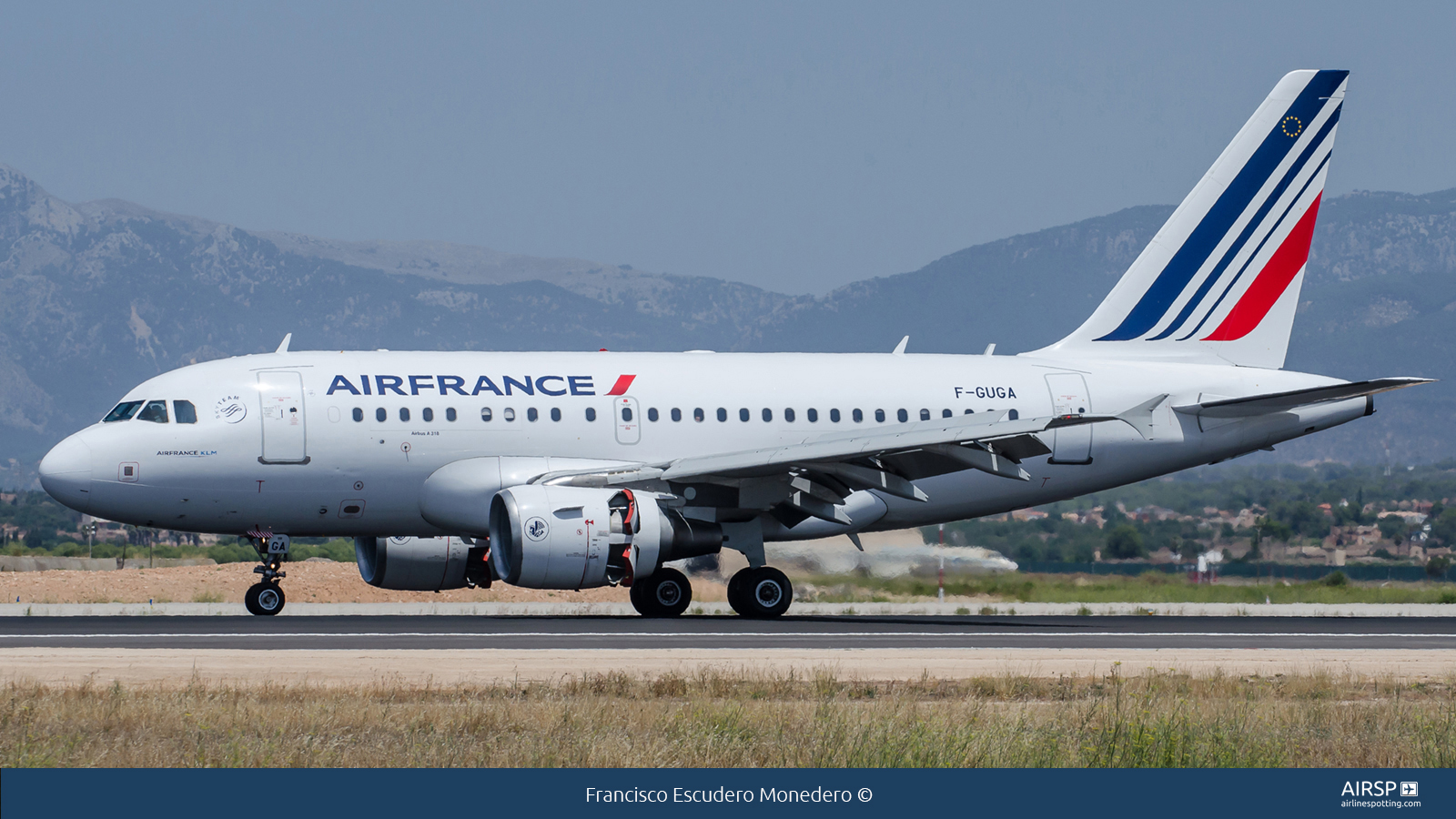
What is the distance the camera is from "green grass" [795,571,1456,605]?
124ft

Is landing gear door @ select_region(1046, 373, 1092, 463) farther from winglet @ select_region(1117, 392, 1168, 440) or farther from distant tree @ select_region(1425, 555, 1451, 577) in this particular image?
distant tree @ select_region(1425, 555, 1451, 577)

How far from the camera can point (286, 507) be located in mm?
29500

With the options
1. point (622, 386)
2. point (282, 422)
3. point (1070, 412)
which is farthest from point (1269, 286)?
point (282, 422)

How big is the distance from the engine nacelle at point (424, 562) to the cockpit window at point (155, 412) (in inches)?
180

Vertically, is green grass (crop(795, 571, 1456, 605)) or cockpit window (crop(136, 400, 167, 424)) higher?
cockpit window (crop(136, 400, 167, 424))

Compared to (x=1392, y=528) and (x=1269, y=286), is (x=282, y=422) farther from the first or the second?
(x=1392, y=528)

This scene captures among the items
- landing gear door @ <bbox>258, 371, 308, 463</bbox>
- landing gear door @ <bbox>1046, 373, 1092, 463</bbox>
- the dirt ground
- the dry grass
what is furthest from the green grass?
the dry grass

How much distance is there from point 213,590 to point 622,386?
17.1 m

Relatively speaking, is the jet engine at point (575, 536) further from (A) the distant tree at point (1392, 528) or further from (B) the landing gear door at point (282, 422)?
(A) the distant tree at point (1392, 528)

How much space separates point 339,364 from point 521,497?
492 cm

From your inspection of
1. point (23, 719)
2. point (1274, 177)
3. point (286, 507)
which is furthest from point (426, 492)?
point (1274, 177)

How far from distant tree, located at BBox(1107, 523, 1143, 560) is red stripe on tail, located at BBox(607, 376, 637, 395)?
2653cm
